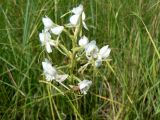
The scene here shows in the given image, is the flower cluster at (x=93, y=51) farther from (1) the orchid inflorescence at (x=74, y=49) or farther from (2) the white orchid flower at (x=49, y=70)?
(2) the white orchid flower at (x=49, y=70)

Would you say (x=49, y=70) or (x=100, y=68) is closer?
(x=49, y=70)

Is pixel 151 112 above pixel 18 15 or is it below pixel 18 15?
below

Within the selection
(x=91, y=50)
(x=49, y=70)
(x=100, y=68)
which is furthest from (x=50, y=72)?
(x=100, y=68)

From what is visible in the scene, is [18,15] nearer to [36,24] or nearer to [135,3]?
[36,24]

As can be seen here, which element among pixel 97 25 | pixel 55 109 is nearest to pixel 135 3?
pixel 97 25

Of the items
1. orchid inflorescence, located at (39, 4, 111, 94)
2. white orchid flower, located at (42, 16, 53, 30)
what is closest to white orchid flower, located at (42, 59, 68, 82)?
orchid inflorescence, located at (39, 4, 111, 94)

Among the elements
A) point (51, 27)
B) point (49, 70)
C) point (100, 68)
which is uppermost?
point (51, 27)

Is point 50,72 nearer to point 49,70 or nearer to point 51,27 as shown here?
point 49,70
